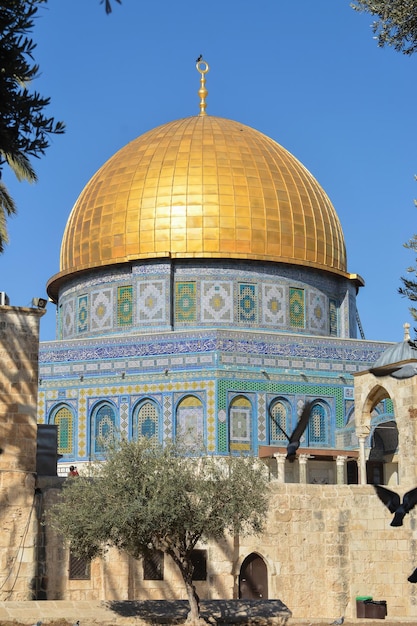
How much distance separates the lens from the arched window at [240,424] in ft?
93.7

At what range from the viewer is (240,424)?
28.9 m

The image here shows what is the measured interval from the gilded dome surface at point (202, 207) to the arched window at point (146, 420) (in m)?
4.24

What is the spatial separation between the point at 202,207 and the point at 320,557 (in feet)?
42.5

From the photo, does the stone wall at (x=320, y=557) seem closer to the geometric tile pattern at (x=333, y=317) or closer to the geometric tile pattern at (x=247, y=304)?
the geometric tile pattern at (x=247, y=304)

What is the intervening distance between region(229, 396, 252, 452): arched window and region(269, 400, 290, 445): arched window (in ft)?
2.05

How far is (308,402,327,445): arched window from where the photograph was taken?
29719 millimetres

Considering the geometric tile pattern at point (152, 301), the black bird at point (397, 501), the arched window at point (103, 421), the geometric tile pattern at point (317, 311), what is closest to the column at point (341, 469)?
the black bird at point (397, 501)

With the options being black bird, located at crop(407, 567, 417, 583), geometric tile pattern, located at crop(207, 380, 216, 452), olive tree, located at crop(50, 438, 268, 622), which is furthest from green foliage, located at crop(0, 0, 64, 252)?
geometric tile pattern, located at crop(207, 380, 216, 452)

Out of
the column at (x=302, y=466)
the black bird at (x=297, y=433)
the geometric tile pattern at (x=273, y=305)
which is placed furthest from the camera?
the geometric tile pattern at (x=273, y=305)

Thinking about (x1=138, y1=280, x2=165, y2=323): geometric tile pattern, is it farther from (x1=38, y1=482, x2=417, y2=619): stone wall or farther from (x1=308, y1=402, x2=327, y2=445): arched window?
(x1=38, y1=482, x2=417, y2=619): stone wall

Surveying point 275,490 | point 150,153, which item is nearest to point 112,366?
point 150,153

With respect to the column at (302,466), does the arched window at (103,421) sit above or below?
above

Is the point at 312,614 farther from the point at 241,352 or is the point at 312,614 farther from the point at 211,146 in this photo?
the point at 211,146

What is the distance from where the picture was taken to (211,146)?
110 ft
